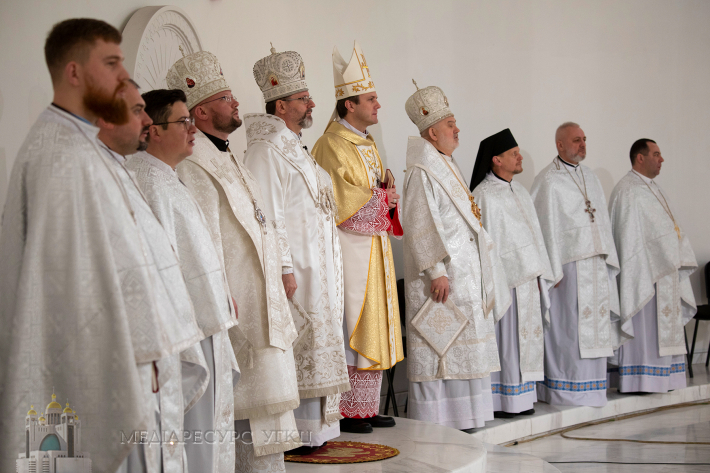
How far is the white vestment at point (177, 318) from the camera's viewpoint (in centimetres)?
228

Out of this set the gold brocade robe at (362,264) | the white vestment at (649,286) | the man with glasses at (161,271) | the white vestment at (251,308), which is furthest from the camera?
the white vestment at (649,286)

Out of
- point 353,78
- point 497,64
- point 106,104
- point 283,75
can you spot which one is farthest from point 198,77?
point 497,64

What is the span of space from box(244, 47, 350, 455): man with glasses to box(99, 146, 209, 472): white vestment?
121 cm

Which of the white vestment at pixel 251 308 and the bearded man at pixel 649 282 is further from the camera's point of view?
the bearded man at pixel 649 282

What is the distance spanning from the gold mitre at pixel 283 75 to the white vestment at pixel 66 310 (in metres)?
2.03

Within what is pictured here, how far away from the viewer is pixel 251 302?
3270mm

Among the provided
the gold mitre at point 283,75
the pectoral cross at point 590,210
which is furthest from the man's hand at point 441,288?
the pectoral cross at point 590,210

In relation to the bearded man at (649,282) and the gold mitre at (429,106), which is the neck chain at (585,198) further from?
the gold mitre at (429,106)

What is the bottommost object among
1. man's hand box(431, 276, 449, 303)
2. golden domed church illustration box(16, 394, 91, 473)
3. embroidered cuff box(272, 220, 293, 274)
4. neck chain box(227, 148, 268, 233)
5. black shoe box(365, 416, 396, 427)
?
black shoe box(365, 416, 396, 427)

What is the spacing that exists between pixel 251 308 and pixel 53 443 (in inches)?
52.9

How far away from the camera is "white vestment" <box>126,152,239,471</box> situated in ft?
8.90

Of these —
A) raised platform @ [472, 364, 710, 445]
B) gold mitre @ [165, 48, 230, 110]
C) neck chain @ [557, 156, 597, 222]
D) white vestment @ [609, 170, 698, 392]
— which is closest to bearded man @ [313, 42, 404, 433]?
raised platform @ [472, 364, 710, 445]

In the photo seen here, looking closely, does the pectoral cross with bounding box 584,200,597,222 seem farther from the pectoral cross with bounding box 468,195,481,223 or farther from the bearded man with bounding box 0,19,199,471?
the bearded man with bounding box 0,19,199,471

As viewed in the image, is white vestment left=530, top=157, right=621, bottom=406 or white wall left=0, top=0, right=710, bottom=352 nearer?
white wall left=0, top=0, right=710, bottom=352
